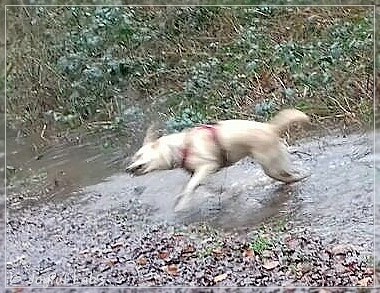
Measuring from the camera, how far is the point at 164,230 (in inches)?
62.1

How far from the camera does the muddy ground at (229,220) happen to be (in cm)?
157

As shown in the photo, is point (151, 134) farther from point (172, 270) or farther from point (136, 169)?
point (172, 270)

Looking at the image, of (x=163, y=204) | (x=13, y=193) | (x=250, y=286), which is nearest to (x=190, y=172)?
(x=163, y=204)

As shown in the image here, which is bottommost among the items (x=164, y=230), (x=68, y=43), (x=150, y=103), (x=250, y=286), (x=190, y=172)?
(x=250, y=286)

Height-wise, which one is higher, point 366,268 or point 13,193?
point 13,193

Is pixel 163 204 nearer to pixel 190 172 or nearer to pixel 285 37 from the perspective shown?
pixel 190 172

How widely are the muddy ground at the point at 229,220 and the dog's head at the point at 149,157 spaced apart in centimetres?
1

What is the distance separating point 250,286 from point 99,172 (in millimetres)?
340

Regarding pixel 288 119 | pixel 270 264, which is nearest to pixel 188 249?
pixel 270 264

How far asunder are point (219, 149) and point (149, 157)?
0.41ft

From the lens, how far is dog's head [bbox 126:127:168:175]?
5.08 ft

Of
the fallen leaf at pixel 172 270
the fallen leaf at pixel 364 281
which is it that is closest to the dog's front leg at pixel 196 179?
the fallen leaf at pixel 172 270

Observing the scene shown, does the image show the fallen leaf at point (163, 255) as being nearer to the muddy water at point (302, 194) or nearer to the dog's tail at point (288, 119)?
the muddy water at point (302, 194)

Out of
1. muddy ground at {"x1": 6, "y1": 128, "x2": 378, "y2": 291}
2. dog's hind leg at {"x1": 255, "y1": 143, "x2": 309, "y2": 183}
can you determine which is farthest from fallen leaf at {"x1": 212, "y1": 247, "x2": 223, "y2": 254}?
dog's hind leg at {"x1": 255, "y1": 143, "x2": 309, "y2": 183}
